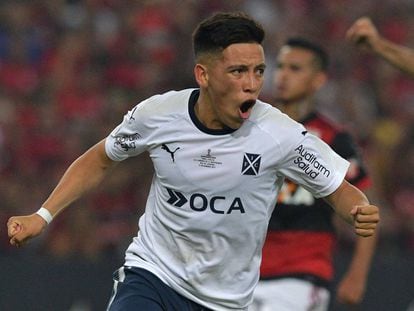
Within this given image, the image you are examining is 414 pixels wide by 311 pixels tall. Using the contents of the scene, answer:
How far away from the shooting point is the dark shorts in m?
5.98

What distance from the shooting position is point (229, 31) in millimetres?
5957

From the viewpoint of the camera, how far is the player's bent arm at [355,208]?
18.3 feet

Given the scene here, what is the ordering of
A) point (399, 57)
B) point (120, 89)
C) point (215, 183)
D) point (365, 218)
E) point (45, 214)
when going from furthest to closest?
point (120, 89) → point (399, 57) → point (45, 214) → point (215, 183) → point (365, 218)

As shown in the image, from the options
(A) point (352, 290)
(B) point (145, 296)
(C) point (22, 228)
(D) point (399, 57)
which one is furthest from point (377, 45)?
(C) point (22, 228)

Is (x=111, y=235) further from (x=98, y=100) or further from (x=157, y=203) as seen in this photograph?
(x=157, y=203)

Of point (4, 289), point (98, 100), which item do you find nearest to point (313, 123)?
point (4, 289)

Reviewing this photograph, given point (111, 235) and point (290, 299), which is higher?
point (290, 299)

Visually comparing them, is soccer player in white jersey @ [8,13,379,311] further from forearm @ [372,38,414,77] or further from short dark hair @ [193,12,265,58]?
forearm @ [372,38,414,77]

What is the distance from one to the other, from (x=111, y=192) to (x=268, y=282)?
13.6ft

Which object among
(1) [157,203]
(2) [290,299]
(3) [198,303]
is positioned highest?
(1) [157,203]

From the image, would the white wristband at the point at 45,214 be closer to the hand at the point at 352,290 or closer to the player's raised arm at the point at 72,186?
the player's raised arm at the point at 72,186

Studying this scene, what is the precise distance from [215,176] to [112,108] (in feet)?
20.7

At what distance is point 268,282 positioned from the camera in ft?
25.7

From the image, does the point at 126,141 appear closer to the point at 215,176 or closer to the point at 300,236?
the point at 215,176
